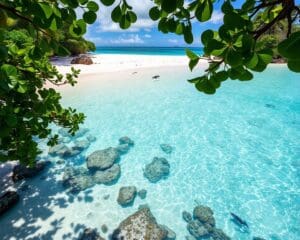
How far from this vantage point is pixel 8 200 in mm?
5906

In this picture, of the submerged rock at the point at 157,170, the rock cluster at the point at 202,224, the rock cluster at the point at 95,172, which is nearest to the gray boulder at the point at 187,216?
the rock cluster at the point at 202,224

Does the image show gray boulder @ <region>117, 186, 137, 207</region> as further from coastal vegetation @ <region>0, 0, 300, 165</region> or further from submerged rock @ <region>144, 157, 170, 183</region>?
coastal vegetation @ <region>0, 0, 300, 165</region>

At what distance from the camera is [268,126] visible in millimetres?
12383

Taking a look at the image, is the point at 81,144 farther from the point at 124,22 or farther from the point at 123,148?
the point at 124,22

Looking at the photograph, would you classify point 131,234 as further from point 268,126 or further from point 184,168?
point 268,126

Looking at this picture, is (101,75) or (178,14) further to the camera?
(101,75)

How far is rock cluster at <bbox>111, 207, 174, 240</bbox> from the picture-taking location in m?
5.28

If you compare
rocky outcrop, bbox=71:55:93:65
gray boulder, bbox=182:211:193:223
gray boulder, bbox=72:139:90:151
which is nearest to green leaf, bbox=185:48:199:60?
gray boulder, bbox=182:211:193:223

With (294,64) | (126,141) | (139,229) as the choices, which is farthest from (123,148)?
(294,64)

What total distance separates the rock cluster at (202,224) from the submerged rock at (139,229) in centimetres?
84

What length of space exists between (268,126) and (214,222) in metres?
8.61

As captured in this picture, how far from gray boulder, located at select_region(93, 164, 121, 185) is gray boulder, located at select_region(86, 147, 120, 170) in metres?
0.24

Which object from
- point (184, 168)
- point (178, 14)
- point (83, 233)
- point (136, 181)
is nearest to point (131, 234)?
point (83, 233)

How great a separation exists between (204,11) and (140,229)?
18.4 ft
